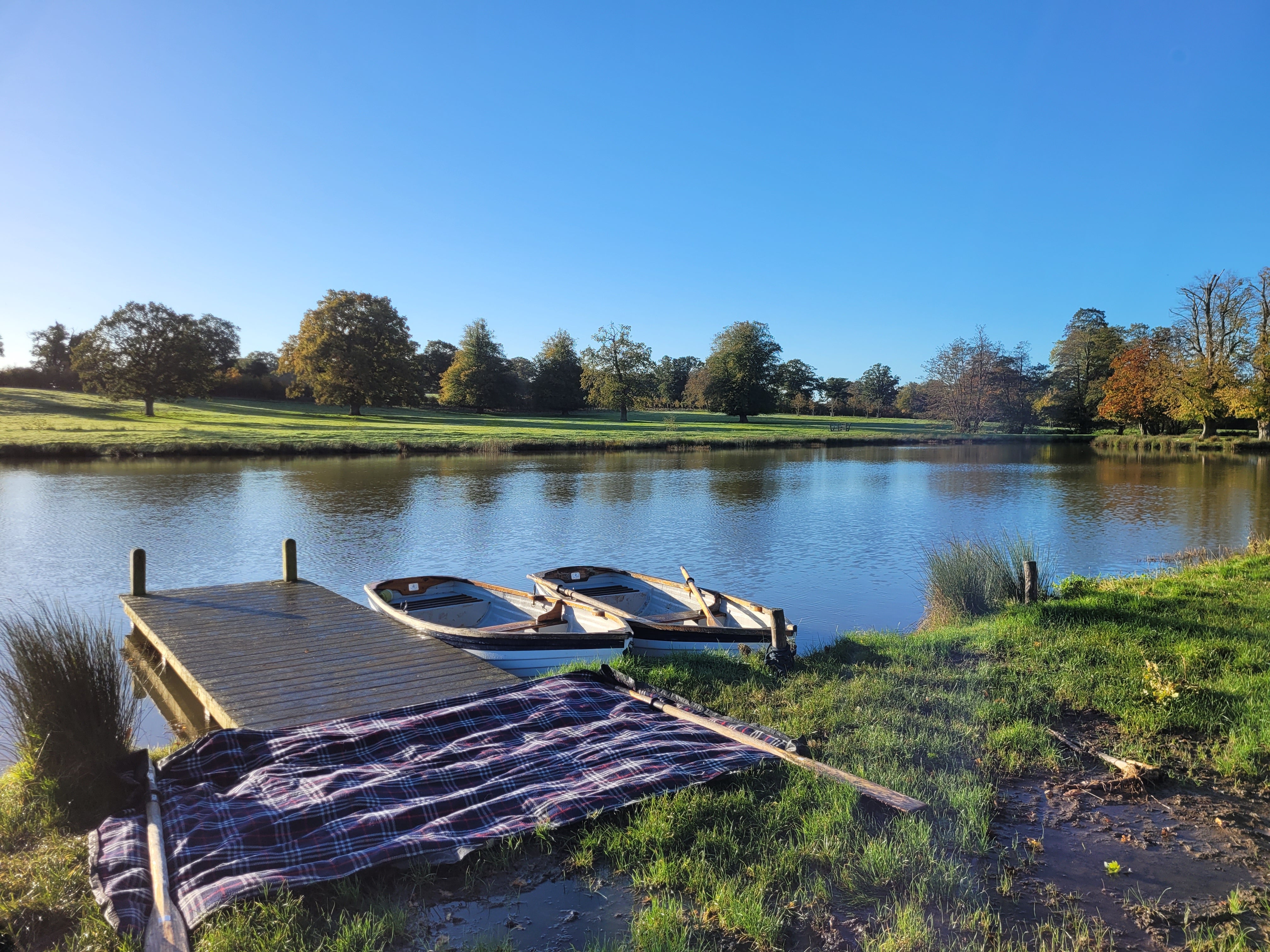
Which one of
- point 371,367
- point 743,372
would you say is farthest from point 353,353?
point 743,372

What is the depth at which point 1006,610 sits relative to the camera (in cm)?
926

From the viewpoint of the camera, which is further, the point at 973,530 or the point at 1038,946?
the point at 973,530

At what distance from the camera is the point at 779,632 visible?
7.79m

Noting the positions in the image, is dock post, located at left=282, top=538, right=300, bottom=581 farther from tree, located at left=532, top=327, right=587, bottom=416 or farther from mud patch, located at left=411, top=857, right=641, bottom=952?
tree, located at left=532, top=327, right=587, bottom=416

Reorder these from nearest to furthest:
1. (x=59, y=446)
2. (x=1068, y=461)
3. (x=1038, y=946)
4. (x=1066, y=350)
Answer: (x=1038, y=946)
(x=59, y=446)
(x=1068, y=461)
(x=1066, y=350)

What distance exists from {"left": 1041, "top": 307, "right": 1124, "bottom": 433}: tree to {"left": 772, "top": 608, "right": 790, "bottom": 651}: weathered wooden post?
68.6 meters

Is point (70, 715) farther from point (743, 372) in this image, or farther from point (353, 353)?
point (743, 372)

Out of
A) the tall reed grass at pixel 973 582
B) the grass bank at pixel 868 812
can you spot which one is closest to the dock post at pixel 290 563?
the grass bank at pixel 868 812

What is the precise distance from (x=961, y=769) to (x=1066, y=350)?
7824 centimetres

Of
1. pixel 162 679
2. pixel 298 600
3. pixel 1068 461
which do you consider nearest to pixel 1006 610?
pixel 298 600

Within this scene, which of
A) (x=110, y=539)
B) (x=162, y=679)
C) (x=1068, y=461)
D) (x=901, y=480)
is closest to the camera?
(x=162, y=679)

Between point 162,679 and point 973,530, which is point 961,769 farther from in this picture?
point 973,530

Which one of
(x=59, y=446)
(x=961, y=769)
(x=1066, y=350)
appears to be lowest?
(x=961, y=769)

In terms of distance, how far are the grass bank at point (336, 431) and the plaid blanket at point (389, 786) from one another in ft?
125
